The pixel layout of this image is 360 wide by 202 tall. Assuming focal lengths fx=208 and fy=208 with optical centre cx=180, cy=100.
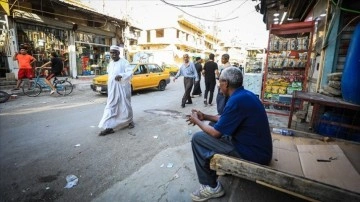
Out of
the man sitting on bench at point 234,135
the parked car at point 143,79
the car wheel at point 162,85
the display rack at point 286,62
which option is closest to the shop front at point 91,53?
the parked car at point 143,79

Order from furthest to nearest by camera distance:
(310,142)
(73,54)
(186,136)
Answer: (73,54), (186,136), (310,142)

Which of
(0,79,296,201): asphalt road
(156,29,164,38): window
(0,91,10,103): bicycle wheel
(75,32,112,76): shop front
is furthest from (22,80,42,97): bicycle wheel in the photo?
(156,29,164,38): window

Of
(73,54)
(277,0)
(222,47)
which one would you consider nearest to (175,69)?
(73,54)

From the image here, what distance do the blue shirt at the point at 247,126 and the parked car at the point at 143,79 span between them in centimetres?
822

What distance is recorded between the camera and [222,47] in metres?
65.4

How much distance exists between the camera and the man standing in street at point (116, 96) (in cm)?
481

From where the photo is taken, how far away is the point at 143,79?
11.0 metres

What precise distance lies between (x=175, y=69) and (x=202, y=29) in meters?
26.8

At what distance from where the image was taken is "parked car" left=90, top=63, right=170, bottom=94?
964 centimetres

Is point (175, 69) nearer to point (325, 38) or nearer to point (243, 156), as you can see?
point (325, 38)

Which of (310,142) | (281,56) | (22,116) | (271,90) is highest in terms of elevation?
(281,56)

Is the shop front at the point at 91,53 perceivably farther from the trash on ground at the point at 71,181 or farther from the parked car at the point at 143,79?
the trash on ground at the point at 71,181

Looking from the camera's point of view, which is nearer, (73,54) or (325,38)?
(325,38)

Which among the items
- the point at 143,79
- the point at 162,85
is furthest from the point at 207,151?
the point at 162,85
